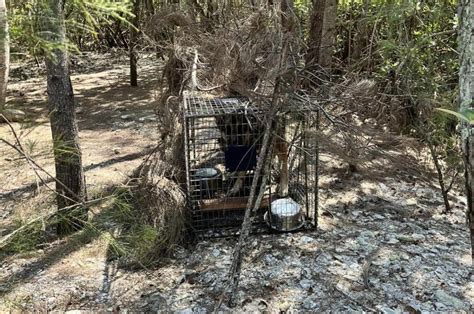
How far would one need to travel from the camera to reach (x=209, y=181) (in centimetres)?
422

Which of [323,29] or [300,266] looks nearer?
[300,266]

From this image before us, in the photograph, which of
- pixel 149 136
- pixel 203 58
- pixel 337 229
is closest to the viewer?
pixel 337 229

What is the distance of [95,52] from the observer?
14.1 meters

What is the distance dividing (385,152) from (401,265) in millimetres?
1113

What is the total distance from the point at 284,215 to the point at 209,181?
79cm

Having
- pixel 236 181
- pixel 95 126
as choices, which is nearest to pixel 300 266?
pixel 236 181

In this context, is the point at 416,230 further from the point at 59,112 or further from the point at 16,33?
the point at 16,33

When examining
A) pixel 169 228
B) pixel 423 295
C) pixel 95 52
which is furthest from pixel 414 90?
pixel 95 52

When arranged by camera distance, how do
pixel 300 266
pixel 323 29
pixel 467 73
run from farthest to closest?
pixel 323 29, pixel 300 266, pixel 467 73

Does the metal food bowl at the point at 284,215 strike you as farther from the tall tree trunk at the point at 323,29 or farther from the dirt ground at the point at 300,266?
the tall tree trunk at the point at 323,29

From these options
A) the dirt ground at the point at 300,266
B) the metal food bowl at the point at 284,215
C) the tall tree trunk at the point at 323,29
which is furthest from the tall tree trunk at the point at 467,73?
the tall tree trunk at the point at 323,29

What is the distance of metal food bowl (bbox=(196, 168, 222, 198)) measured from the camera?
164 inches

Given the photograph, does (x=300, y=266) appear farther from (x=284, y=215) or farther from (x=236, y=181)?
(x=236, y=181)

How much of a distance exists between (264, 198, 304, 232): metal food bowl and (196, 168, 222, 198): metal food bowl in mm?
596
